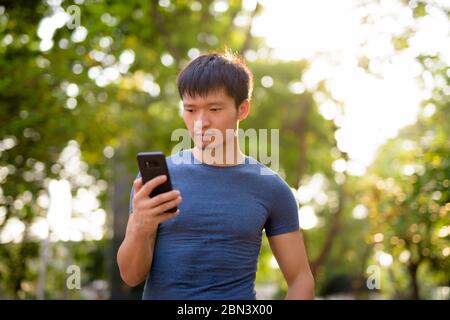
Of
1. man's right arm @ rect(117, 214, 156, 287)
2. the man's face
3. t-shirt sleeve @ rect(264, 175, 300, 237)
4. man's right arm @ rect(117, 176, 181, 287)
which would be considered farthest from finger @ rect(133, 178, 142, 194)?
t-shirt sleeve @ rect(264, 175, 300, 237)

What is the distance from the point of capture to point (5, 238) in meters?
12.4

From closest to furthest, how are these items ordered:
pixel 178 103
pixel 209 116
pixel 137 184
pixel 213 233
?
1. pixel 137 184
2. pixel 213 233
3. pixel 209 116
4. pixel 178 103

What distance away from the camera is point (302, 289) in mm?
2949

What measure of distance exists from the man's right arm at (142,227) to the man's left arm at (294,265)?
597 mm

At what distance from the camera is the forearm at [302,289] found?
295 centimetres

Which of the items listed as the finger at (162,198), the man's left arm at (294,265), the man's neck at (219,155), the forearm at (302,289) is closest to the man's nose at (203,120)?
the man's neck at (219,155)

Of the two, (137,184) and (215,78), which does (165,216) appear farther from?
(215,78)

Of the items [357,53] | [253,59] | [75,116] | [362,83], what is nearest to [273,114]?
[253,59]

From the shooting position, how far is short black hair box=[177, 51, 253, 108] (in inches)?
115

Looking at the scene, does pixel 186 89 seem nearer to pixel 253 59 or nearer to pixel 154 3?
pixel 154 3

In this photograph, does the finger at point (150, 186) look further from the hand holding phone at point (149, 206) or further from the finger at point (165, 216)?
the finger at point (165, 216)

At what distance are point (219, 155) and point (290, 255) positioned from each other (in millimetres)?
559

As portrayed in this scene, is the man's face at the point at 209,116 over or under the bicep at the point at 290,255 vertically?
over

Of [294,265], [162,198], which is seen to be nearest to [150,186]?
[162,198]
